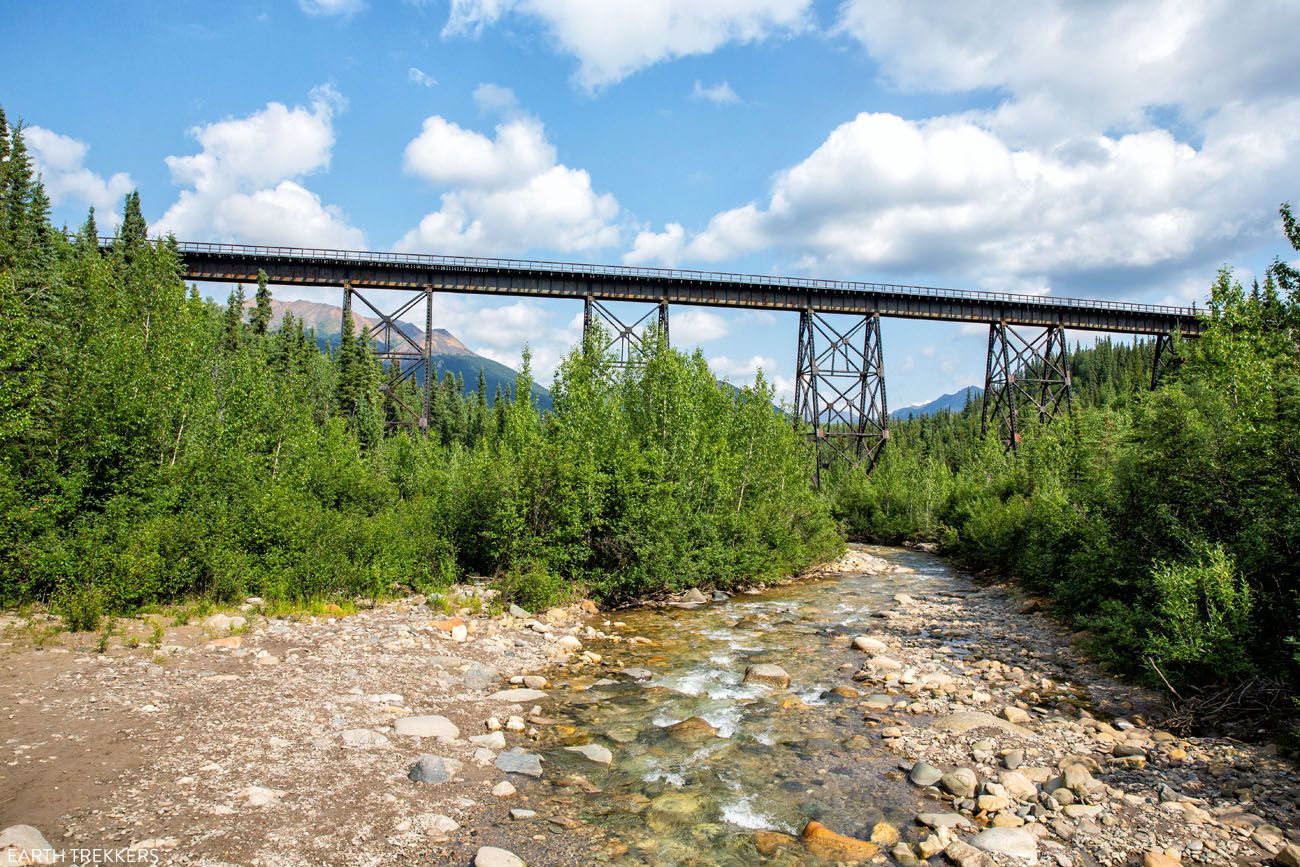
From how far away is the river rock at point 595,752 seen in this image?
852 centimetres

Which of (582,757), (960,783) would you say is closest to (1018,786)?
(960,783)

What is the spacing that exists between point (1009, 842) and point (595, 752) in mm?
4849

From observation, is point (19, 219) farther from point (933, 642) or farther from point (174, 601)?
point (933, 642)

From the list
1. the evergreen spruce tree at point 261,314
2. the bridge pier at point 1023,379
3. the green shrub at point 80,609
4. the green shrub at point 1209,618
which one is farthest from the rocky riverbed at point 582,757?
the evergreen spruce tree at point 261,314

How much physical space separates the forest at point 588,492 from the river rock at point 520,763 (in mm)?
7651

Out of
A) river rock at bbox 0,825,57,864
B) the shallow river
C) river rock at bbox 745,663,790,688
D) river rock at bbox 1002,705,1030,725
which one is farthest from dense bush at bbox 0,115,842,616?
river rock at bbox 1002,705,1030,725

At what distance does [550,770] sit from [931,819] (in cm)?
440

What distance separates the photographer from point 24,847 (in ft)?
15.7

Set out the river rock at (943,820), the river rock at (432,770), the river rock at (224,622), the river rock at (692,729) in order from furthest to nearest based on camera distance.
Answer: the river rock at (224,622), the river rock at (692,729), the river rock at (432,770), the river rock at (943,820)

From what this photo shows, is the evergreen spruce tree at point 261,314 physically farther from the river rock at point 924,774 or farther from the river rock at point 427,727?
the river rock at point 924,774

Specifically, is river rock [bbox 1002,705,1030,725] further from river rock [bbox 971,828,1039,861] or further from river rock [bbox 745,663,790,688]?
river rock [bbox 745,663,790,688]

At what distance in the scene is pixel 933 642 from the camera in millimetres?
14828

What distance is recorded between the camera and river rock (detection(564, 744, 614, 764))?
8516 millimetres

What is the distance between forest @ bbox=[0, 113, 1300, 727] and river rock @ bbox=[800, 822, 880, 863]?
5760 mm
